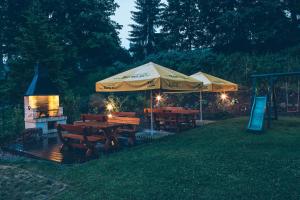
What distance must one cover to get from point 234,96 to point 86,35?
713 inches

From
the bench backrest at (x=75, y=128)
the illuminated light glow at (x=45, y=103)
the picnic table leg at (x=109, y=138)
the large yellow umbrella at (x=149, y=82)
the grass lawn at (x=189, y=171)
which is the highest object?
the large yellow umbrella at (x=149, y=82)

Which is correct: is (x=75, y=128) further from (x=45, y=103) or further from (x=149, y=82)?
(x=45, y=103)

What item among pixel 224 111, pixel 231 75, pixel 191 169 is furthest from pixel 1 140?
pixel 231 75

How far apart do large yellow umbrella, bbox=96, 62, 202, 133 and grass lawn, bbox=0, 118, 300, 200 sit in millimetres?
2099

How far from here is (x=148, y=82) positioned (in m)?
9.52

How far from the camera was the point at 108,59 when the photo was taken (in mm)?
31844

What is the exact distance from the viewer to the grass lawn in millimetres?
5219

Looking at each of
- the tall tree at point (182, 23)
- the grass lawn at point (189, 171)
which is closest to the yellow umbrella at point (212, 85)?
the grass lawn at point (189, 171)

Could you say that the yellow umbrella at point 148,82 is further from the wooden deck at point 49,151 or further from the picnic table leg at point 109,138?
the wooden deck at point 49,151

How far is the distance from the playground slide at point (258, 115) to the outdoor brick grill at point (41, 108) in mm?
9046

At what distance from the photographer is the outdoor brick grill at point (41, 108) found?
1277 cm

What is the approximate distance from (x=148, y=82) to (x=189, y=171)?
13.1 feet

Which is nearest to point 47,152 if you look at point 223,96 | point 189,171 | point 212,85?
point 189,171

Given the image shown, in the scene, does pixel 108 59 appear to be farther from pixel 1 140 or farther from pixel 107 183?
pixel 107 183
